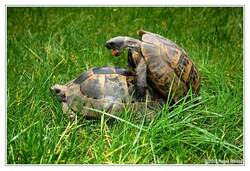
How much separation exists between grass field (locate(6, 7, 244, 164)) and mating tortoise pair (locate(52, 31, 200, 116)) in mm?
118

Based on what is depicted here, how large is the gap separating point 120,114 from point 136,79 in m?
0.27

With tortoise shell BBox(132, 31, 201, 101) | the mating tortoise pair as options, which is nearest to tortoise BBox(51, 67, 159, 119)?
the mating tortoise pair

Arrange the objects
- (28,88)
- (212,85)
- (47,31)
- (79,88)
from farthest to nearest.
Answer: (47,31) < (212,85) < (28,88) < (79,88)

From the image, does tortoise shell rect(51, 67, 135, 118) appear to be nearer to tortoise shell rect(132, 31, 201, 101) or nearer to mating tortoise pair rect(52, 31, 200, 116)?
mating tortoise pair rect(52, 31, 200, 116)

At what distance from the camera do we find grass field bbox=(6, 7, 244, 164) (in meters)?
3.44

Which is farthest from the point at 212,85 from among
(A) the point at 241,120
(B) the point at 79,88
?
(B) the point at 79,88

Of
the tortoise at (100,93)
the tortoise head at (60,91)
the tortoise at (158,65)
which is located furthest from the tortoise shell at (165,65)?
the tortoise head at (60,91)

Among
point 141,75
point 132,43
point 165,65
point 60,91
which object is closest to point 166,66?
point 165,65

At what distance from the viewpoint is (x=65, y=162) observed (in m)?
3.37

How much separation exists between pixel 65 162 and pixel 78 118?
Answer: 0.47 metres

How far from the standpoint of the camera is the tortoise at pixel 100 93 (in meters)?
3.69

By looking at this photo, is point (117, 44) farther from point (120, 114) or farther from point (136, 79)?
point (120, 114)

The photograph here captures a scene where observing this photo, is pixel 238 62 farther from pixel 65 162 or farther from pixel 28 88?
pixel 65 162

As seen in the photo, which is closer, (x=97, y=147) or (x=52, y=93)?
(x=97, y=147)
